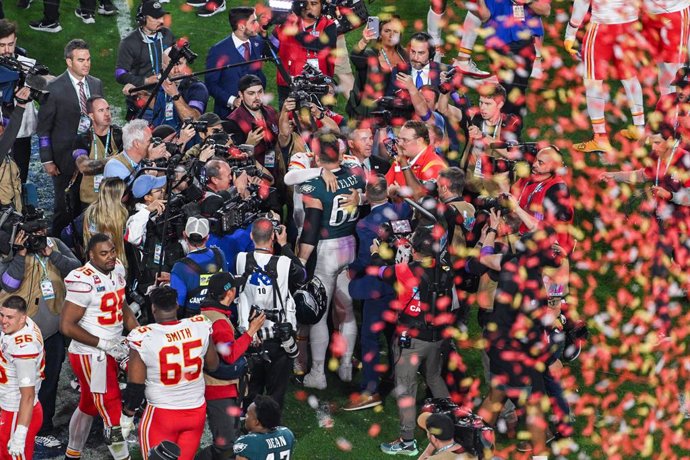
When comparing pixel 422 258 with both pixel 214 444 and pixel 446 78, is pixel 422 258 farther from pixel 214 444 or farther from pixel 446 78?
pixel 446 78

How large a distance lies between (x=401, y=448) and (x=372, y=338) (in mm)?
963

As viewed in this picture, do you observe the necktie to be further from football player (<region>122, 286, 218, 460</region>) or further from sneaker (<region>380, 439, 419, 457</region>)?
sneaker (<region>380, 439, 419, 457</region>)

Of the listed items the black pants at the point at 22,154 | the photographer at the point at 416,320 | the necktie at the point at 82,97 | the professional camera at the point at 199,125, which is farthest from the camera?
the black pants at the point at 22,154

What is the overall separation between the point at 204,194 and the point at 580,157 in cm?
Result: 487

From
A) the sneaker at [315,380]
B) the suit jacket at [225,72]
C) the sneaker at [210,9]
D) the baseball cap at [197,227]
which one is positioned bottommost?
the sneaker at [210,9]

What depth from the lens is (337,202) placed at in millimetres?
10531

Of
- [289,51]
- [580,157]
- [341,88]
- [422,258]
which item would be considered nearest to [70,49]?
[289,51]

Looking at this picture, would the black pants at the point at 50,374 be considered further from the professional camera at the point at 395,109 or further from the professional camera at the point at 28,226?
the professional camera at the point at 395,109

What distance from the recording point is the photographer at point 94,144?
11133 mm

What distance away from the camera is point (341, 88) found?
1416cm

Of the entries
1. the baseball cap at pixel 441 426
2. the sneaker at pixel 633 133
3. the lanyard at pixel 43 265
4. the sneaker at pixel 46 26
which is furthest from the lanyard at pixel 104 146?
the sneaker at pixel 633 133

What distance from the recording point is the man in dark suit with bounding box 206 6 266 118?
12798 millimetres

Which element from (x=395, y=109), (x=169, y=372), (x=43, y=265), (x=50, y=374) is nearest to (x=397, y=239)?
(x=395, y=109)

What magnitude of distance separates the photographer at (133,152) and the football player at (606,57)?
4.88m
